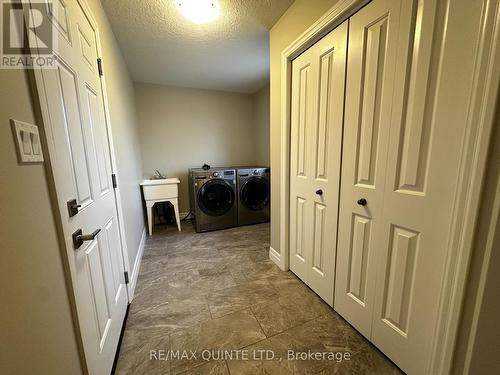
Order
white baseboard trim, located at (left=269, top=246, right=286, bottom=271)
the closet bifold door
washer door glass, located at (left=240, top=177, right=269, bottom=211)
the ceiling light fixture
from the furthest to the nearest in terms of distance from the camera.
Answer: washer door glass, located at (left=240, top=177, right=269, bottom=211) < white baseboard trim, located at (left=269, top=246, right=286, bottom=271) < the ceiling light fixture < the closet bifold door

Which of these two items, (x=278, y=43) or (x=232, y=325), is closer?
(x=232, y=325)

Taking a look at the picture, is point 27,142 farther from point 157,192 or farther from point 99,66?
point 157,192

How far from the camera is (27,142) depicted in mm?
630

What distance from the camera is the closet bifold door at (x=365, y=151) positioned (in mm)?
1077

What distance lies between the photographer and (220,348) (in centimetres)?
128

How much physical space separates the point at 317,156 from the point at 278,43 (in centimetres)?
116

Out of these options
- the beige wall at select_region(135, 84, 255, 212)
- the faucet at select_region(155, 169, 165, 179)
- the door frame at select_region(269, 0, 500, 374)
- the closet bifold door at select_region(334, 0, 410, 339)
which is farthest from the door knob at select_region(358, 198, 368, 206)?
the faucet at select_region(155, 169, 165, 179)

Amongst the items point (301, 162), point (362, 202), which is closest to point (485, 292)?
point (362, 202)

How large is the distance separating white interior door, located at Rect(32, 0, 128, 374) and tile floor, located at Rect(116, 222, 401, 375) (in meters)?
0.25

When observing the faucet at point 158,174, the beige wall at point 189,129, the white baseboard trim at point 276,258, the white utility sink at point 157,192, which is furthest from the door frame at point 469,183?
the faucet at point 158,174

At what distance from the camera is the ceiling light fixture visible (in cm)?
156

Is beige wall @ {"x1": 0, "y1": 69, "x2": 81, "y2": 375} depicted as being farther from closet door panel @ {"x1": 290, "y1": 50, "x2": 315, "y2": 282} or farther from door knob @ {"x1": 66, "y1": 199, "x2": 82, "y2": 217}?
closet door panel @ {"x1": 290, "y1": 50, "x2": 315, "y2": 282}

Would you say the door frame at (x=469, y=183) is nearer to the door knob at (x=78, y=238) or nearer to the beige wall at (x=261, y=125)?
the door knob at (x=78, y=238)

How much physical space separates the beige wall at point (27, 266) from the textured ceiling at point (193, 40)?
155cm
